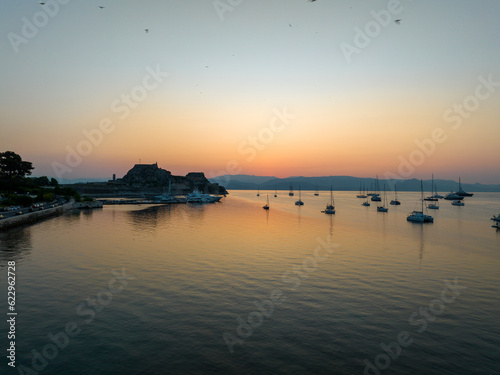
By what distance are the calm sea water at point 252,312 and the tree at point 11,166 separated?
99720 mm

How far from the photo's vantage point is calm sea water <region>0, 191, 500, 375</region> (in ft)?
46.0

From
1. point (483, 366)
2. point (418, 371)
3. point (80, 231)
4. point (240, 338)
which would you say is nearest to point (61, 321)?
point (240, 338)

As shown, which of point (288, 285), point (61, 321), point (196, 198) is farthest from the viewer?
point (196, 198)

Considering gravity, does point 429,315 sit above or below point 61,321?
below

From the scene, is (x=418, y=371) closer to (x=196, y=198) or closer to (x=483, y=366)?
(x=483, y=366)

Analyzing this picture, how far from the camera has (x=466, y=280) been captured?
2855 centimetres

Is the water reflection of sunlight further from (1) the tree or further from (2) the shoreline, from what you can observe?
(1) the tree

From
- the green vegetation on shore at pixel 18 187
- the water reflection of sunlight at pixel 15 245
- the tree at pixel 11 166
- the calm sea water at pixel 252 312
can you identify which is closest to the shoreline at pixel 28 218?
the water reflection of sunlight at pixel 15 245

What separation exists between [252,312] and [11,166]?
13718cm

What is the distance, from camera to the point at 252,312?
64.7ft

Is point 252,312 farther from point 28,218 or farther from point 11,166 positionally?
point 11,166

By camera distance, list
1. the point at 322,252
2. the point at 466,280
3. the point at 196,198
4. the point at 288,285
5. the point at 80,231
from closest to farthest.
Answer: the point at 288,285
the point at 466,280
the point at 322,252
the point at 80,231
the point at 196,198

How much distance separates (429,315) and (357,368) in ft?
31.4

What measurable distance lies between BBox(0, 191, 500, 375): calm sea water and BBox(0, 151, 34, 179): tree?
99720 millimetres
